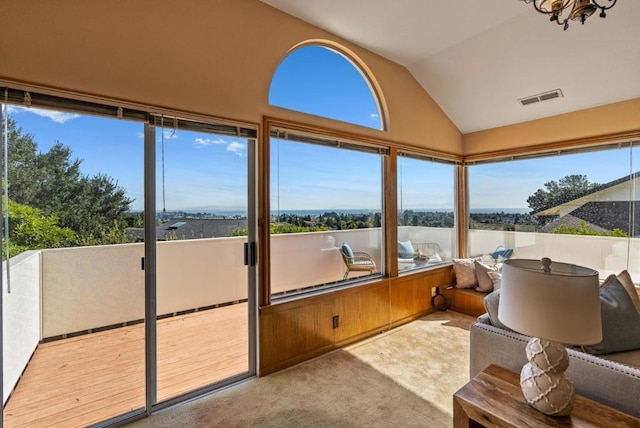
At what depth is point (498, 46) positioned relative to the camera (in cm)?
317

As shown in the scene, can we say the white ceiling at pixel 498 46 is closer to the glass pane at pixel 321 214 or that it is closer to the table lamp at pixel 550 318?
the glass pane at pixel 321 214

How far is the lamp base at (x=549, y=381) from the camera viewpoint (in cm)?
137

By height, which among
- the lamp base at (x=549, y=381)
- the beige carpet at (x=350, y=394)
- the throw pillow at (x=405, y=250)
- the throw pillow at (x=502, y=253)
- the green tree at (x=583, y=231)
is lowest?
the beige carpet at (x=350, y=394)

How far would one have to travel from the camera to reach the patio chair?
344 centimetres

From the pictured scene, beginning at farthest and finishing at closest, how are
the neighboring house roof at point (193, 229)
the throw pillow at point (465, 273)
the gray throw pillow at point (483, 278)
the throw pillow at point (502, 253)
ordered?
the throw pillow at point (502, 253)
the throw pillow at point (465, 273)
the gray throw pillow at point (483, 278)
the neighboring house roof at point (193, 229)

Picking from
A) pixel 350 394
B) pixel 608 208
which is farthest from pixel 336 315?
pixel 608 208

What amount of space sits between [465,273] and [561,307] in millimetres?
3225

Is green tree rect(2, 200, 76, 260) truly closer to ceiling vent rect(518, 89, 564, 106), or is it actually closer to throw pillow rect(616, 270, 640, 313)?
throw pillow rect(616, 270, 640, 313)

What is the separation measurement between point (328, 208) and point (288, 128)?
92cm

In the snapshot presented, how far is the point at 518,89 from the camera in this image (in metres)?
3.60

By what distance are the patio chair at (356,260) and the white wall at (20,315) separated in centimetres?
249

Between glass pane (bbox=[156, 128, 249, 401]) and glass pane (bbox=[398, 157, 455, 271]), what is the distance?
6.99ft

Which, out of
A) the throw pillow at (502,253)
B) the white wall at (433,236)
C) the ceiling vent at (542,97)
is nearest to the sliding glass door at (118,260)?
the white wall at (433,236)

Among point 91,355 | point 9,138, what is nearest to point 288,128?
point 9,138
